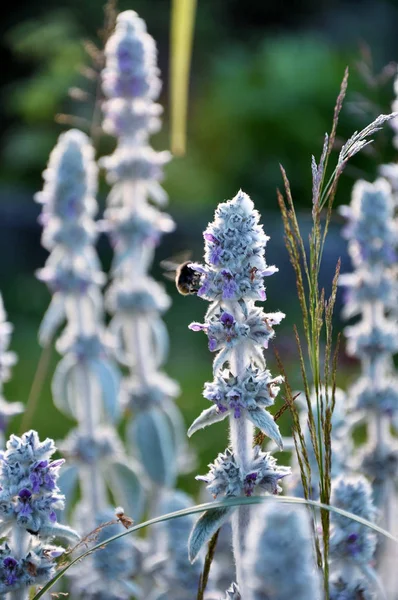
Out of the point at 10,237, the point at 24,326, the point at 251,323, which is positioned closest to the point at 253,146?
the point at 10,237

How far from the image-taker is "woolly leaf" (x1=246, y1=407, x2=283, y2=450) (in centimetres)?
211

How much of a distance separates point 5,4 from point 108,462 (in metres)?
14.9

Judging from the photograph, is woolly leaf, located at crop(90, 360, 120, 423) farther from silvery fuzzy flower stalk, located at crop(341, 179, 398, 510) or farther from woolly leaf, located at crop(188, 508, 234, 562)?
woolly leaf, located at crop(188, 508, 234, 562)

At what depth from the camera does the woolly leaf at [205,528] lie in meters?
2.08

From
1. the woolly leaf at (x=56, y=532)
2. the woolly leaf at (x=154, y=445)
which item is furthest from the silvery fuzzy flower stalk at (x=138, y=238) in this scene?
the woolly leaf at (x=56, y=532)

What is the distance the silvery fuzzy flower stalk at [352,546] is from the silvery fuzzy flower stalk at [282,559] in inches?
35.4

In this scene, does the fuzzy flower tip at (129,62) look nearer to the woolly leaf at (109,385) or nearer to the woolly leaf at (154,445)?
the woolly leaf at (109,385)

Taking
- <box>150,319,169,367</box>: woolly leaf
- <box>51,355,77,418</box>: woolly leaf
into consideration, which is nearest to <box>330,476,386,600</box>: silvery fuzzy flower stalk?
<box>51,355,77,418</box>: woolly leaf

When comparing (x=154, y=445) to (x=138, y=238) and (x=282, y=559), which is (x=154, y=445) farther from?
(x=282, y=559)

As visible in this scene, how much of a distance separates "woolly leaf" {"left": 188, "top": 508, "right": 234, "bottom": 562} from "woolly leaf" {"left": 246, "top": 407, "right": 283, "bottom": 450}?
191mm

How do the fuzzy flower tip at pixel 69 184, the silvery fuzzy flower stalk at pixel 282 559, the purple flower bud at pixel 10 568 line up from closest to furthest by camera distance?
the silvery fuzzy flower stalk at pixel 282 559 < the purple flower bud at pixel 10 568 < the fuzzy flower tip at pixel 69 184

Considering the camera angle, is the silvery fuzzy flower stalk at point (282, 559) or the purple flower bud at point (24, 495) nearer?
the silvery fuzzy flower stalk at point (282, 559)

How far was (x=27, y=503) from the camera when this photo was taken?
218 centimetres

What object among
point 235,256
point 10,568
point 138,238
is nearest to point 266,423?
point 235,256
